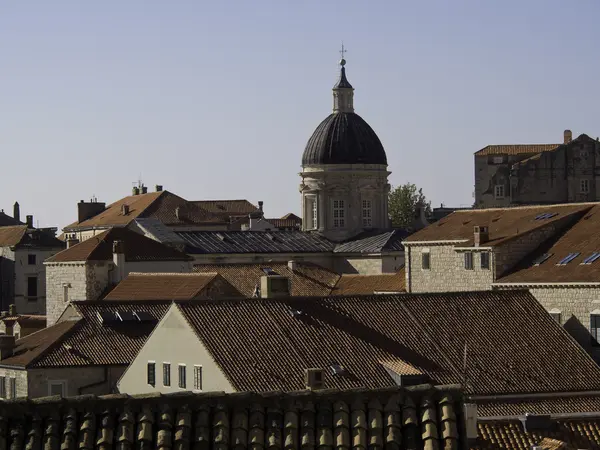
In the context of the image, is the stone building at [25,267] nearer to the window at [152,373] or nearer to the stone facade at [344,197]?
the stone facade at [344,197]

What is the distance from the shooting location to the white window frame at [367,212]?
4705 inches

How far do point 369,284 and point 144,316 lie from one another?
86.6 feet

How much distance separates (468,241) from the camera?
64438 millimetres

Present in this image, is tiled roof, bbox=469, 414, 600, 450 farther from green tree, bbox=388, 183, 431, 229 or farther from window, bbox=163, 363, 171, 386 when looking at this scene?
green tree, bbox=388, 183, 431, 229

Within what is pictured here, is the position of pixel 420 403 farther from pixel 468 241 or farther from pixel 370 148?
pixel 370 148

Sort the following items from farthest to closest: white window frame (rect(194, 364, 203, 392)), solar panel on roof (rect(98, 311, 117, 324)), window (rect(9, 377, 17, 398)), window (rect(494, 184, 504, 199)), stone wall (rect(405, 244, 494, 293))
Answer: window (rect(494, 184, 504, 199))
stone wall (rect(405, 244, 494, 293))
solar panel on roof (rect(98, 311, 117, 324))
window (rect(9, 377, 17, 398))
white window frame (rect(194, 364, 203, 392))

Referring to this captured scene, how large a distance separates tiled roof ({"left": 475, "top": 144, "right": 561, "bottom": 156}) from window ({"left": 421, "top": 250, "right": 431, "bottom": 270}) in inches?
2745

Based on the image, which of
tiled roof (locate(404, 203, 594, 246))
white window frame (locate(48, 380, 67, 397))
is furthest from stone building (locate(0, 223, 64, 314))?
white window frame (locate(48, 380, 67, 397))

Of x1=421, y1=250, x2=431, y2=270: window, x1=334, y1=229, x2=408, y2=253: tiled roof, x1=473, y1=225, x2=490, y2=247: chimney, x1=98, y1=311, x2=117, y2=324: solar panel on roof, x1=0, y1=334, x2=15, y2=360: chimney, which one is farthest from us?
x1=334, y1=229, x2=408, y2=253: tiled roof

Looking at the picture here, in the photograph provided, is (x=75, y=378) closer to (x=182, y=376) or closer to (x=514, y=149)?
(x=182, y=376)

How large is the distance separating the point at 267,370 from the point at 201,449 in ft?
69.8

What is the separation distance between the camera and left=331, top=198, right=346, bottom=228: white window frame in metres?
119

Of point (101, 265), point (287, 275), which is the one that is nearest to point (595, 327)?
point (101, 265)

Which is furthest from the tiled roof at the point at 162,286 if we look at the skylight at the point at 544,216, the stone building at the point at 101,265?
the skylight at the point at 544,216
